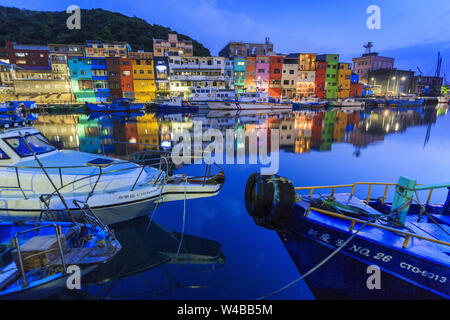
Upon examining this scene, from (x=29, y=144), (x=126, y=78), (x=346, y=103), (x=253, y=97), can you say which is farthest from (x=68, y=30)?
(x=29, y=144)

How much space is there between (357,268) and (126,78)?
203ft

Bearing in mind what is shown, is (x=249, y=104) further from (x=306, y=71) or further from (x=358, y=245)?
(x=358, y=245)

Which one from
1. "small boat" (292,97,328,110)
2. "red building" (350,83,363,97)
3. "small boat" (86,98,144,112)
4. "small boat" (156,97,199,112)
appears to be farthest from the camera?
"red building" (350,83,363,97)

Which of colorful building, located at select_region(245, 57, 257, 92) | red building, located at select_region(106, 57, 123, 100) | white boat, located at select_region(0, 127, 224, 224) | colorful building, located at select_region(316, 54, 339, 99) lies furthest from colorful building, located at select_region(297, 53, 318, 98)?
white boat, located at select_region(0, 127, 224, 224)

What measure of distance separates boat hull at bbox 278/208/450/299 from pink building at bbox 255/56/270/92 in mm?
62687

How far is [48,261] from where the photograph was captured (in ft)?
13.5

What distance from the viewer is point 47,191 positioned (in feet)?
20.5

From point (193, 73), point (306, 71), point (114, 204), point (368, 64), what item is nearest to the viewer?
point (114, 204)

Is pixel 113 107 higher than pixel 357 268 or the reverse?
higher

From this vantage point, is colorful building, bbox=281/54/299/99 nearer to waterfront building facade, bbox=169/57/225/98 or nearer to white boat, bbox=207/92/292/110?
white boat, bbox=207/92/292/110

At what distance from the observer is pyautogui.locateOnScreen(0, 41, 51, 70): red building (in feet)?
218

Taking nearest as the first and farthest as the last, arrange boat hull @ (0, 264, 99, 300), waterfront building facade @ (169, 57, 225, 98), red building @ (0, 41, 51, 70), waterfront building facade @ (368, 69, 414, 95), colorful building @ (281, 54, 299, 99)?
boat hull @ (0, 264, 99, 300), waterfront building facade @ (169, 57, 225, 98), colorful building @ (281, 54, 299, 99), red building @ (0, 41, 51, 70), waterfront building facade @ (368, 69, 414, 95)
